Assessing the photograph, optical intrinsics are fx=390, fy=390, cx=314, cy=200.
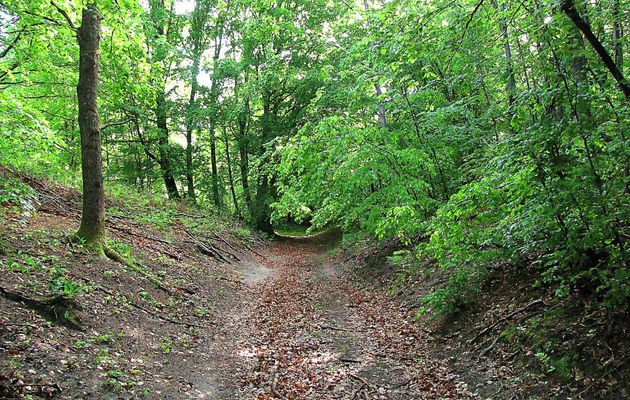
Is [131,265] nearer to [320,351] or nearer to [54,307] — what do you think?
[54,307]

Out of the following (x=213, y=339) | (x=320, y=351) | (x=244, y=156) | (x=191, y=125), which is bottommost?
(x=320, y=351)

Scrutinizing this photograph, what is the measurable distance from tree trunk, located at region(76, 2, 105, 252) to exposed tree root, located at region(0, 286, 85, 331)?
292cm

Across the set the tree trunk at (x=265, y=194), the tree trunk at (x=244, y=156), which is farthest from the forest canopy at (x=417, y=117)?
the tree trunk at (x=244, y=156)

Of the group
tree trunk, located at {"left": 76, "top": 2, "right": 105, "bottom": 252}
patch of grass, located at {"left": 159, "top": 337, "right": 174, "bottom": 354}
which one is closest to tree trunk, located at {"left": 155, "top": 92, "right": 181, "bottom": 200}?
tree trunk, located at {"left": 76, "top": 2, "right": 105, "bottom": 252}

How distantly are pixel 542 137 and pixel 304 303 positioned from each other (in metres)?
8.18

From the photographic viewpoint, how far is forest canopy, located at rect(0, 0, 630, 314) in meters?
4.82

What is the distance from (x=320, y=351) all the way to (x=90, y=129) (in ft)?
22.9

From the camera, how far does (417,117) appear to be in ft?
40.2

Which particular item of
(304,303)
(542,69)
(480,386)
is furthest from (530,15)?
(304,303)

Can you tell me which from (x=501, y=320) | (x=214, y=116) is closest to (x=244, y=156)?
(x=214, y=116)

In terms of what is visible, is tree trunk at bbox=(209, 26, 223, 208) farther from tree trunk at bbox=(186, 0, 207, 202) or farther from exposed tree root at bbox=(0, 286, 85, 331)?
exposed tree root at bbox=(0, 286, 85, 331)

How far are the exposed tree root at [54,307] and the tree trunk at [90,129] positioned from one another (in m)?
2.92

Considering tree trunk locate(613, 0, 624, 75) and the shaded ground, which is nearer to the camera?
tree trunk locate(613, 0, 624, 75)

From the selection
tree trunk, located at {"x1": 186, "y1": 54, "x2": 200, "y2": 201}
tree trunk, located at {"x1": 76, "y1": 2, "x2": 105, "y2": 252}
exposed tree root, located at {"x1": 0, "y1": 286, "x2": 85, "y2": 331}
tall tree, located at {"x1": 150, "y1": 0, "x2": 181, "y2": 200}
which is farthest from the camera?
tree trunk, located at {"x1": 186, "y1": 54, "x2": 200, "y2": 201}
